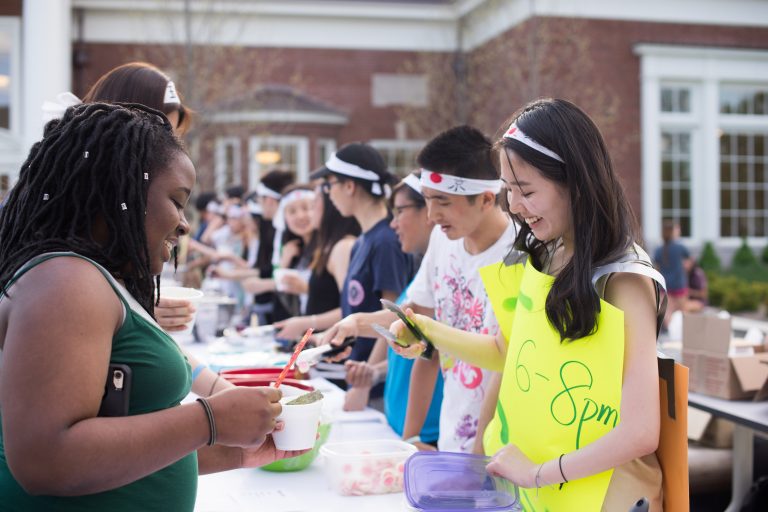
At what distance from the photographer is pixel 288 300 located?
5.57 m

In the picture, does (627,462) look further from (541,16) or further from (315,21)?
(315,21)

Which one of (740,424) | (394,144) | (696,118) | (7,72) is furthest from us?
(394,144)

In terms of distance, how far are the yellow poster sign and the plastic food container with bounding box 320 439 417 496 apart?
1.06 feet

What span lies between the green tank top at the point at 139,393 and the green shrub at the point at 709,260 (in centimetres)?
1640

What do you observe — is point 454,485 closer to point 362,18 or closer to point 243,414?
point 243,414

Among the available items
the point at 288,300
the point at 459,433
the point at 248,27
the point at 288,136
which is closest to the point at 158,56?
the point at 248,27

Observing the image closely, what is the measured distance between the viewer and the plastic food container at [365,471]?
6.89 feet

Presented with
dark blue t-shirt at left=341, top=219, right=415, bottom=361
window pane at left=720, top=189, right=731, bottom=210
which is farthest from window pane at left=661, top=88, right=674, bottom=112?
dark blue t-shirt at left=341, top=219, right=415, bottom=361

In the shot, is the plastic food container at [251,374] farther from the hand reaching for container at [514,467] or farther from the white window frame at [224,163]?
the white window frame at [224,163]

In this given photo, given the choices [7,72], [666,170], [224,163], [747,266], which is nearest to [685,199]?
[666,170]

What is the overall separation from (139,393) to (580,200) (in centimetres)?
107

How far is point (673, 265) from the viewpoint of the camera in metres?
10.8

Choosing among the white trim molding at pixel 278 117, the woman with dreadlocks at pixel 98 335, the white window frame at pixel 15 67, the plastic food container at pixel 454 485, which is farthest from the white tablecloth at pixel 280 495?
the white window frame at pixel 15 67

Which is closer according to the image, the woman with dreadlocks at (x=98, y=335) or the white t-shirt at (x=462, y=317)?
the woman with dreadlocks at (x=98, y=335)
